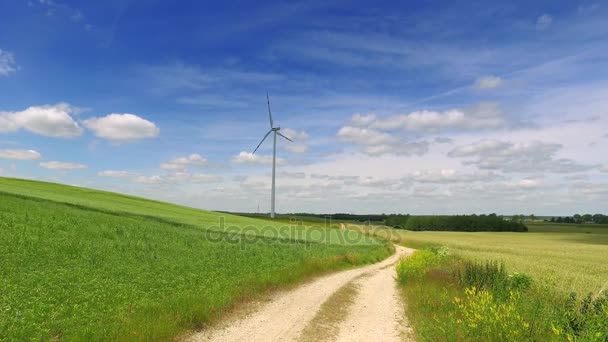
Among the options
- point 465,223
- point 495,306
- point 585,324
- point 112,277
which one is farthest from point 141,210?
point 465,223

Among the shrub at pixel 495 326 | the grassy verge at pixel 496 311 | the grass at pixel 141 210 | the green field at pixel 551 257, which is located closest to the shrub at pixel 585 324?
the grassy verge at pixel 496 311

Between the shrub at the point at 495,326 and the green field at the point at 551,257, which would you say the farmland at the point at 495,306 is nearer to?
the shrub at the point at 495,326

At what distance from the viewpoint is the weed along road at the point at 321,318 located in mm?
13906

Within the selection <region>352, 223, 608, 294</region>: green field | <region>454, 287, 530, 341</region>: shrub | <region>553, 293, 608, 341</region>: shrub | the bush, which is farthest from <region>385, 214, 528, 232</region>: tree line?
<region>454, 287, 530, 341</region>: shrub

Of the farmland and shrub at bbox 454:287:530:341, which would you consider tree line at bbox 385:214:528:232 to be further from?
shrub at bbox 454:287:530:341

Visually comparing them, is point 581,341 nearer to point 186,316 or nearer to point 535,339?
point 535,339

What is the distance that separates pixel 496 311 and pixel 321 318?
21.4ft

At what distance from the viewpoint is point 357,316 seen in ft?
57.4

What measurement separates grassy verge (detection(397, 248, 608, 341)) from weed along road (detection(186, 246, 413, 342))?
1.07m

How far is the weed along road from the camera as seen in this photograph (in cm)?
1391

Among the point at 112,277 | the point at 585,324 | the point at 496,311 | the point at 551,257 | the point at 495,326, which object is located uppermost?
the point at 585,324

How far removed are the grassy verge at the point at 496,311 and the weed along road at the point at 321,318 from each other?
3.52 feet

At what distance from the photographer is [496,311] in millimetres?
12266

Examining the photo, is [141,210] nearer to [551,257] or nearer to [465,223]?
[551,257]
